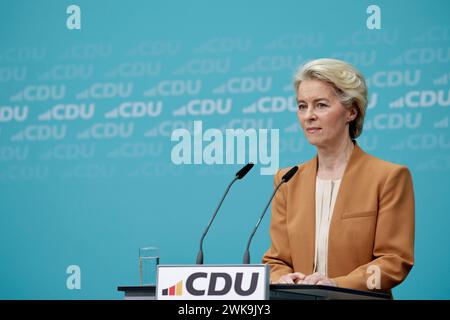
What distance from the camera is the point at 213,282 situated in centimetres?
232

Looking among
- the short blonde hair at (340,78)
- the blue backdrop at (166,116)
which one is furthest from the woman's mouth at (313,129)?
the blue backdrop at (166,116)

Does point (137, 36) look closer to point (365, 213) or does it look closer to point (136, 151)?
point (136, 151)

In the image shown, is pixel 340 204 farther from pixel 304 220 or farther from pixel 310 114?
pixel 310 114

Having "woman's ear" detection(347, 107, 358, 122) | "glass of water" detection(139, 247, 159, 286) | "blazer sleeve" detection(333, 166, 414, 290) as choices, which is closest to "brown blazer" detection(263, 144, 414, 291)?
"blazer sleeve" detection(333, 166, 414, 290)

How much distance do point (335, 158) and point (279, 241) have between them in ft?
1.34

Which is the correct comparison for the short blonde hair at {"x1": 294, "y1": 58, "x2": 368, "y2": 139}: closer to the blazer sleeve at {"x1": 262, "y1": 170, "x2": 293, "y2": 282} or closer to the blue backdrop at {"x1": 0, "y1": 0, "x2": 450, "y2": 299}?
the blazer sleeve at {"x1": 262, "y1": 170, "x2": 293, "y2": 282}

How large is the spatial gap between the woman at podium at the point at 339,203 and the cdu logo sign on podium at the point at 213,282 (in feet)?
2.20

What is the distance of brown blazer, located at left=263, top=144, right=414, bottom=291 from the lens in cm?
302

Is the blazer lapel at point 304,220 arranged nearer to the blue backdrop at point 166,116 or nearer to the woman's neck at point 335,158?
the woman's neck at point 335,158

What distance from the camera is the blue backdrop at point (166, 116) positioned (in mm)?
4410

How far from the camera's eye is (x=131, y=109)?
15.6 feet

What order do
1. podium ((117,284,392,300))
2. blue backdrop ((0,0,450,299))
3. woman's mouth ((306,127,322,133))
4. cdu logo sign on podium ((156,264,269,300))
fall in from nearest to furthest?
1. cdu logo sign on podium ((156,264,269,300))
2. podium ((117,284,392,300))
3. woman's mouth ((306,127,322,133))
4. blue backdrop ((0,0,450,299))
